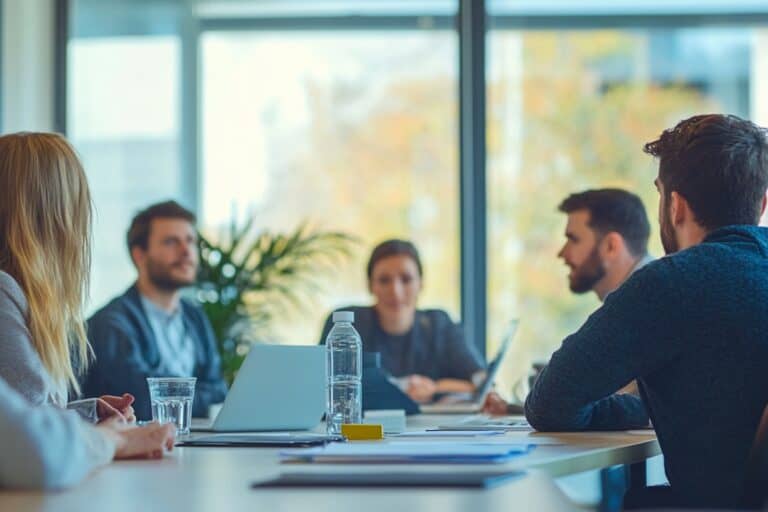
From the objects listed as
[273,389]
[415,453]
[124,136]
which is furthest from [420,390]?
[124,136]

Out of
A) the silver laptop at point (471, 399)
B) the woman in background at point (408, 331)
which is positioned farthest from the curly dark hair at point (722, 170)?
the woman in background at point (408, 331)

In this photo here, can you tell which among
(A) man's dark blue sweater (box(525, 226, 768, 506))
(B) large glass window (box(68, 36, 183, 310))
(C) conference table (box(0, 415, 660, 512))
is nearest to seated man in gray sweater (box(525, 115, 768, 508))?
(A) man's dark blue sweater (box(525, 226, 768, 506))

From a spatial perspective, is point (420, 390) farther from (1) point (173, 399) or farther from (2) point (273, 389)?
(1) point (173, 399)

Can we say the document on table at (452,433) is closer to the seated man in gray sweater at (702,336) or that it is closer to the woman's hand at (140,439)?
the seated man in gray sweater at (702,336)

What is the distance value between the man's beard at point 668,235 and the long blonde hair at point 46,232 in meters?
1.17

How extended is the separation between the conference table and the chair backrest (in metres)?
0.24

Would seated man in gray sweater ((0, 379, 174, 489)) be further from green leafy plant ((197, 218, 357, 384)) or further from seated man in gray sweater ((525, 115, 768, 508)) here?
green leafy plant ((197, 218, 357, 384))

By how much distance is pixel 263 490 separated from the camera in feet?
5.80

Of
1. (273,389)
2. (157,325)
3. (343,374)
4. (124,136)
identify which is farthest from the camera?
(124,136)

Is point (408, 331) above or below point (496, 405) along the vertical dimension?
above

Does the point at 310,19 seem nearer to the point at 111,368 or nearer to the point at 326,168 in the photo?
the point at 326,168

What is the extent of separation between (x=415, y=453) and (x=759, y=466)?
62 centimetres

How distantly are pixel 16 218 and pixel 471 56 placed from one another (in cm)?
415

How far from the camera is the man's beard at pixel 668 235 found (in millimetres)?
2678
